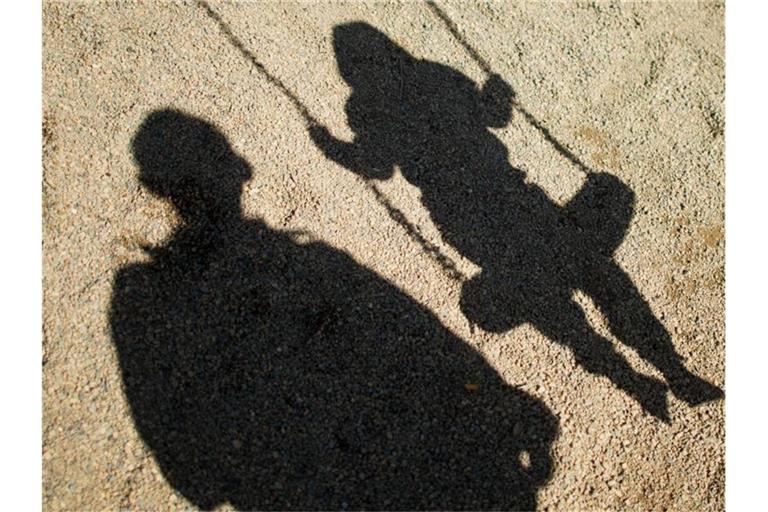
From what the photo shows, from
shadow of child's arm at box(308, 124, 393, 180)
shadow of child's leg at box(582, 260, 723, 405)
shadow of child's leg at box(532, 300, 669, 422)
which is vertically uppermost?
shadow of child's leg at box(582, 260, 723, 405)

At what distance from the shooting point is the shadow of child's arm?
4.85 metres

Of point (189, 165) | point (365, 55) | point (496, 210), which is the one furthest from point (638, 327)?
point (189, 165)

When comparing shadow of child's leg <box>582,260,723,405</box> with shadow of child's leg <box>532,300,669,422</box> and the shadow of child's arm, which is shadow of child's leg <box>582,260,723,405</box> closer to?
shadow of child's leg <box>532,300,669,422</box>

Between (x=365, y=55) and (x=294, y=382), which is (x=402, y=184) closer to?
(x=365, y=55)

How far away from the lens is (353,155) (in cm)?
489

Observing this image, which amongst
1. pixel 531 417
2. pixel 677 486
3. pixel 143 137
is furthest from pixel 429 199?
pixel 677 486

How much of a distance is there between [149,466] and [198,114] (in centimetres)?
280

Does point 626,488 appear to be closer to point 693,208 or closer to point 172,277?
point 693,208

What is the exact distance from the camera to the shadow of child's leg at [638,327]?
4.52 metres

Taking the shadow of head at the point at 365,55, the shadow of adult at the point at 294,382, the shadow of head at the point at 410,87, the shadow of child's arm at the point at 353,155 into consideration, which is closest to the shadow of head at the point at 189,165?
the shadow of adult at the point at 294,382

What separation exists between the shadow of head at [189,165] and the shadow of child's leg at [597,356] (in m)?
2.69

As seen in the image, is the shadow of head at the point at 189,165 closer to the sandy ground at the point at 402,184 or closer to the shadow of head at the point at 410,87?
the sandy ground at the point at 402,184

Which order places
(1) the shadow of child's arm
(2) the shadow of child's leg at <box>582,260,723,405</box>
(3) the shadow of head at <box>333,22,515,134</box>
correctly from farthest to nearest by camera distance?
(3) the shadow of head at <box>333,22,515,134</box> < (1) the shadow of child's arm < (2) the shadow of child's leg at <box>582,260,723,405</box>

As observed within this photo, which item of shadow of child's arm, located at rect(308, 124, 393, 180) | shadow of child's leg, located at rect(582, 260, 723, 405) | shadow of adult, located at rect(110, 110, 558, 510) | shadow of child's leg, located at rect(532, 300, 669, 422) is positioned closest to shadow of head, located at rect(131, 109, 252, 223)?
shadow of adult, located at rect(110, 110, 558, 510)
